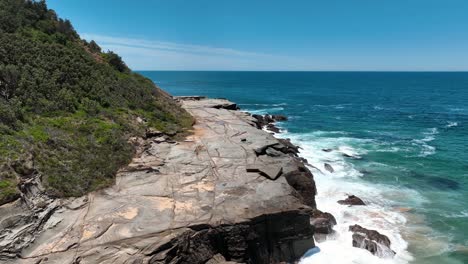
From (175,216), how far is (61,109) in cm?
1392

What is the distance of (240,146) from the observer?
26234 mm

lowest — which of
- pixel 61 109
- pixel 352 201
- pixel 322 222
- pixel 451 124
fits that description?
pixel 451 124

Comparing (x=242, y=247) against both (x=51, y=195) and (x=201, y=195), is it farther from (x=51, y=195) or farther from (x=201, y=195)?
(x=51, y=195)

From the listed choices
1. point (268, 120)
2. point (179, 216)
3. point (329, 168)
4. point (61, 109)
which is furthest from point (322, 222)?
point (268, 120)

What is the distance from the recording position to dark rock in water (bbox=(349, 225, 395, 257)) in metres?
19.2

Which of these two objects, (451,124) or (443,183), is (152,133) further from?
(451,124)

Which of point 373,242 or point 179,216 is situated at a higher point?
point 179,216

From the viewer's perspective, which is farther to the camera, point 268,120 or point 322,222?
point 268,120

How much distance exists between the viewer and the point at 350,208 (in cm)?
2483

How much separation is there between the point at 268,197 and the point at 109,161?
1009 centimetres

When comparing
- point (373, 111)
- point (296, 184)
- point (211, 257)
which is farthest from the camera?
point (373, 111)

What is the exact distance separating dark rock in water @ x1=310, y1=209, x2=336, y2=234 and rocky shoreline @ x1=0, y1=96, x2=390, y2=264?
0.21ft

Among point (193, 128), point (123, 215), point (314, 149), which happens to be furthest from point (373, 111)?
Result: point (123, 215)

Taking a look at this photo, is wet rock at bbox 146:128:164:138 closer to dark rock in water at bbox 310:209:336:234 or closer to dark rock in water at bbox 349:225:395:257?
dark rock in water at bbox 310:209:336:234
